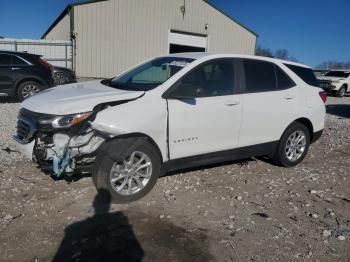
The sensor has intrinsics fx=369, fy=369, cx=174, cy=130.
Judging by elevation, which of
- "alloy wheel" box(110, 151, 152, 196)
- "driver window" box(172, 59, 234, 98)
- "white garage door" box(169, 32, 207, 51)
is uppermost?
"white garage door" box(169, 32, 207, 51)

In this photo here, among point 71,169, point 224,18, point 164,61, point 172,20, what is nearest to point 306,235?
point 71,169

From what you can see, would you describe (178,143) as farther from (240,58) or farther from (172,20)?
(172,20)

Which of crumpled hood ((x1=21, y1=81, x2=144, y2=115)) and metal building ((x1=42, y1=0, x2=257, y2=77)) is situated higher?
metal building ((x1=42, y1=0, x2=257, y2=77))

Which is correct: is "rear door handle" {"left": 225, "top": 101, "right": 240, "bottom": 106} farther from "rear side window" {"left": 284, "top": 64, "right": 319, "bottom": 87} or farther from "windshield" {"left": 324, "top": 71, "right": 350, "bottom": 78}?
"windshield" {"left": 324, "top": 71, "right": 350, "bottom": 78}

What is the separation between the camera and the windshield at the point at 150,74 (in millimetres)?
4660

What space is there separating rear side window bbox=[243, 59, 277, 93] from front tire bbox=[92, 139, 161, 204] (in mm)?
1791

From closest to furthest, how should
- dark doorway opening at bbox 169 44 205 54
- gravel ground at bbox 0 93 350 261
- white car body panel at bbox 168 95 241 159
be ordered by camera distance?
gravel ground at bbox 0 93 350 261, white car body panel at bbox 168 95 241 159, dark doorway opening at bbox 169 44 205 54

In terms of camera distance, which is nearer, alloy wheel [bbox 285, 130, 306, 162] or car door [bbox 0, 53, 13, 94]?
alloy wheel [bbox 285, 130, 306, 162]

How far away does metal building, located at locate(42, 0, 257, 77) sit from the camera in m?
19.5

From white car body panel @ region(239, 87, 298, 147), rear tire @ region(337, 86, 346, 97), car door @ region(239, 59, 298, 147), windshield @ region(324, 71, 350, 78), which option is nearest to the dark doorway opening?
windshield @ region(324, 71, 350, 78)

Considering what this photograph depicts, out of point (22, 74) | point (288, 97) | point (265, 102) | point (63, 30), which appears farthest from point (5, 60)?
point (63, 30)

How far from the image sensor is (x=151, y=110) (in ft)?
14.0

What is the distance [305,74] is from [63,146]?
4.05m

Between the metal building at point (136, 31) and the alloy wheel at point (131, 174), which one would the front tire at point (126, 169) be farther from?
the metal building at point (136, 31)
